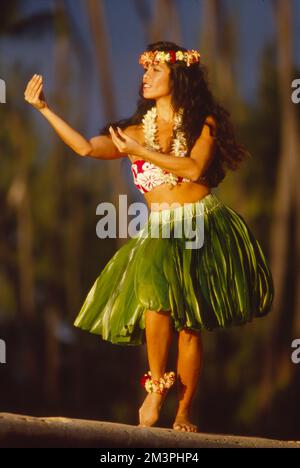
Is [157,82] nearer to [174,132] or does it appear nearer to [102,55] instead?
[174,132]

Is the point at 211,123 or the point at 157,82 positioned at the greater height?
the point at 157,82

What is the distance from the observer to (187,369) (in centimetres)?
551

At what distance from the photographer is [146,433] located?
15.3 feet

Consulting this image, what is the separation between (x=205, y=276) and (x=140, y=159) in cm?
50

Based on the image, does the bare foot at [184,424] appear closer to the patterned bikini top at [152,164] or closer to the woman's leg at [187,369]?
the woman's leg at [187,369]

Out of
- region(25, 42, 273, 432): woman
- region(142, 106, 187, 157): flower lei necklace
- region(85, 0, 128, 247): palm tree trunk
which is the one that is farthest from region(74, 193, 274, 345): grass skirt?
region(85, 0, 128, 247): palm tree trunk

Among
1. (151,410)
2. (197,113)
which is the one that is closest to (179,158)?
(197,113)

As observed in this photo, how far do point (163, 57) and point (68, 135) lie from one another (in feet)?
1.59

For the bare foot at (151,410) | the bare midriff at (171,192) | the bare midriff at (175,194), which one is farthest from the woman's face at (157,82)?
the bare foot at (151,410)

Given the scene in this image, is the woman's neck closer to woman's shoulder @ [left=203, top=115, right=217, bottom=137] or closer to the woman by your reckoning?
the woman

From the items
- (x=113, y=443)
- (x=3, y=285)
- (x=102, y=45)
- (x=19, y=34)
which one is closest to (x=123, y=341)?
(x=113, y=443)

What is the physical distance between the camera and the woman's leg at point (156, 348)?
5.35 meters

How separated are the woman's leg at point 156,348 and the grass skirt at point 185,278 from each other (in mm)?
41

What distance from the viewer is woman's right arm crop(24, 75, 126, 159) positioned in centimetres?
531
